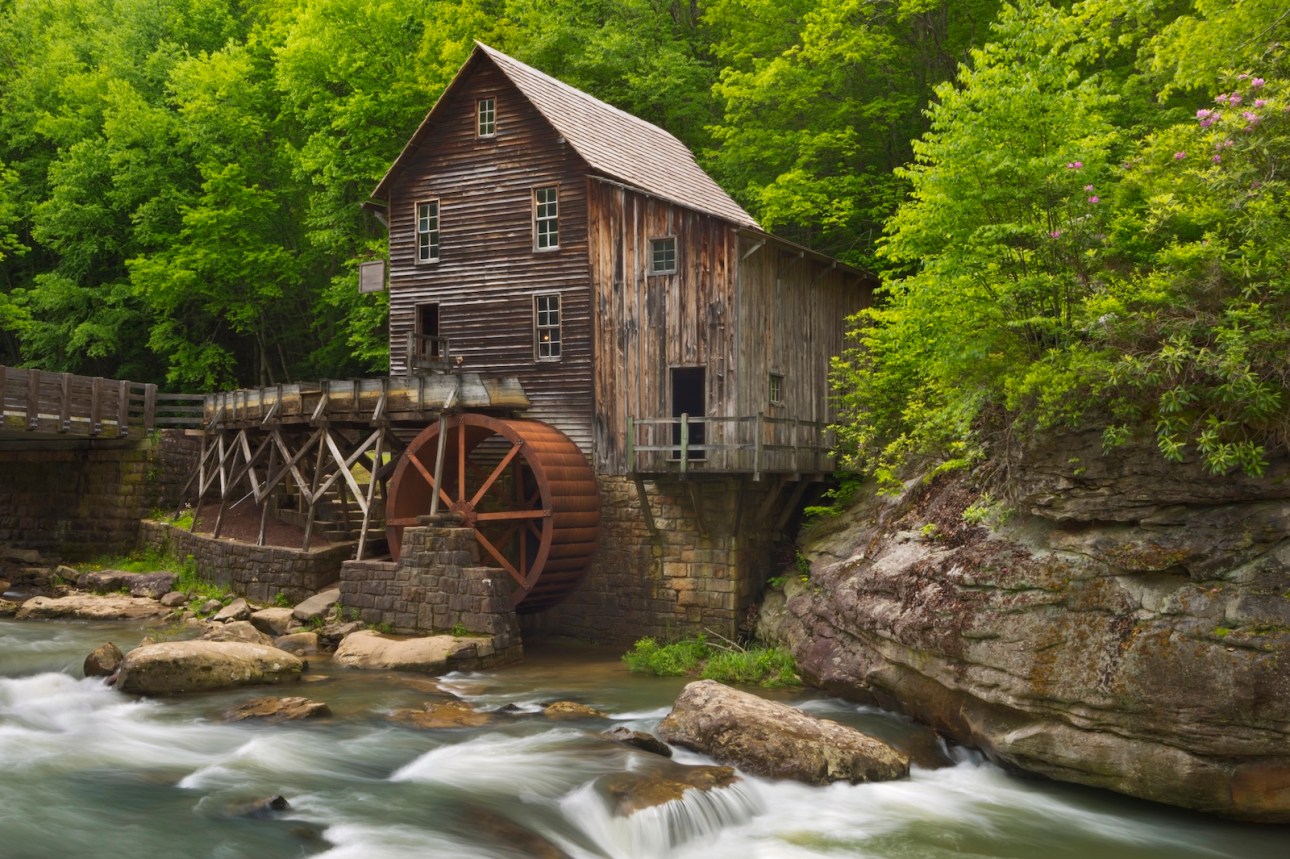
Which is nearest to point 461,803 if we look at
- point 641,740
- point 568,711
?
point 641,740

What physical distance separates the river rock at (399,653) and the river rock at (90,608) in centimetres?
534

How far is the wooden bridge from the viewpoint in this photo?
2177cm

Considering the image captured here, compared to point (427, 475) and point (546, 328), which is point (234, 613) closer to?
point (427, 475)

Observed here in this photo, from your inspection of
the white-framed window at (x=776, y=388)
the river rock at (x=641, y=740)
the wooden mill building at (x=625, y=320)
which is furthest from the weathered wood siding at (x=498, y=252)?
Answer: the river rock at (x=641, y=740)

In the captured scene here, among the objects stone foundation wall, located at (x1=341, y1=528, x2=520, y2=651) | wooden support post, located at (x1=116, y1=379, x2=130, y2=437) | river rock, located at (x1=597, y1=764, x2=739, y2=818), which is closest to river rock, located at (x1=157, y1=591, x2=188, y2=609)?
stone foundation wall, located at (x1=341, y1=528, x2=520, y2=651)

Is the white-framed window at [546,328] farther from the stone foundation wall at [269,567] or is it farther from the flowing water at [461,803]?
the flowing water at [461,803]

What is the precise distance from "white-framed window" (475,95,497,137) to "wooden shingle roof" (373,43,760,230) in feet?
1.93

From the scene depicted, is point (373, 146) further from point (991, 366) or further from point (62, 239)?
point (991, 366)

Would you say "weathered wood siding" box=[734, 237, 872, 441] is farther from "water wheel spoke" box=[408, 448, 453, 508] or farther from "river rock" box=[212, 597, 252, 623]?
"river rock" box=[212, 597, 252, 623]

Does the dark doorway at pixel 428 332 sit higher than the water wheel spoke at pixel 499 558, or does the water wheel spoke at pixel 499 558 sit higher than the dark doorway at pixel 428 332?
the dark doorway at pixel 428 332

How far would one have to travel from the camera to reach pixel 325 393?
19.4 m

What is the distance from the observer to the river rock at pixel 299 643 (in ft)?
51.9

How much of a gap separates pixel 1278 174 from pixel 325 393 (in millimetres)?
14931

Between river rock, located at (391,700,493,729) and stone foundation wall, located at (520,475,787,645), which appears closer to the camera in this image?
river rock, located at (391,700,493,729)
